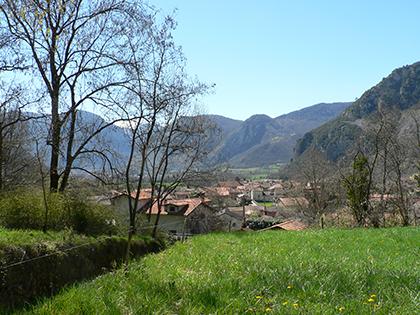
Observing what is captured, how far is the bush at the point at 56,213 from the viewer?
37.6ft

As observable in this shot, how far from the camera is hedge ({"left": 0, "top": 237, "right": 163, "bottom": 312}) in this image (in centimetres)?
726

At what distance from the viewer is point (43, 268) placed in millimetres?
8633

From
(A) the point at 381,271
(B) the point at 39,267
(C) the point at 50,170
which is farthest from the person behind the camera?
(C) the point at 50,170

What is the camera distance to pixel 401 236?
1477 cm

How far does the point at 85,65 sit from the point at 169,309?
13.3 meters

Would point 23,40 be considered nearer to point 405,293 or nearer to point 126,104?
point 126,104

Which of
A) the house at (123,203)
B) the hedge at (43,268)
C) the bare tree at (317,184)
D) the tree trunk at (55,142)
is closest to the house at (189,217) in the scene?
the house at (123,203)

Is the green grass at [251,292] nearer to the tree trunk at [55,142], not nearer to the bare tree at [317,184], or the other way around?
the tree trunk at [55,142]

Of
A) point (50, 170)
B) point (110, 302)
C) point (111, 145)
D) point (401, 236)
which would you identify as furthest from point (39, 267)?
point (401, 236)

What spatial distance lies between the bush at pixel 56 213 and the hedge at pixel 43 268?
4.59 feet

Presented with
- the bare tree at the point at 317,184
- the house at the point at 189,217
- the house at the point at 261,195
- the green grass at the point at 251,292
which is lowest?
the house at the point at 261,195

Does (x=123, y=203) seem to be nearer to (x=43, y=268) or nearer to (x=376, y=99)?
(x=43, y=268)

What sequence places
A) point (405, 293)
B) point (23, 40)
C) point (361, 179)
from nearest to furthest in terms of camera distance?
point (405, 293), point (23, 40), point (361, 179)

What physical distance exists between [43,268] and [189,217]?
128 ft
